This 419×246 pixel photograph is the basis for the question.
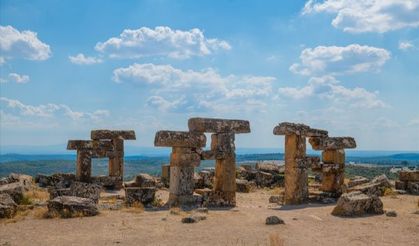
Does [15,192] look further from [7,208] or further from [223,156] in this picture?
[223,156]

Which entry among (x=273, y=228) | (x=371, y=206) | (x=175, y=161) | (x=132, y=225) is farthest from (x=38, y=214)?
(x=371, y=206)

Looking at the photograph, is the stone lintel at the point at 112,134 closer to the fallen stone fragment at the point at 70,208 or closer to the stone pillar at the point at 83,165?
the stone pillar at the point at 83,165

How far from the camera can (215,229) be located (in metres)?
13.1

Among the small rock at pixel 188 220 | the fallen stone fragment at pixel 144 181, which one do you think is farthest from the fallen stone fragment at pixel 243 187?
the small rock at pixel 188 220

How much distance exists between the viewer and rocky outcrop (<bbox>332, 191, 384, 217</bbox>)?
1537 centimetres

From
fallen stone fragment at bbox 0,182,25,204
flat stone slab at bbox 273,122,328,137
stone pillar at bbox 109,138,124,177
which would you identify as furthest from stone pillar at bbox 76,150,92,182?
flat stone slab at bbox 273,122,328,137

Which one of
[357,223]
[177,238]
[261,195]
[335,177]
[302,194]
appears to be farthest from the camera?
[261,195]

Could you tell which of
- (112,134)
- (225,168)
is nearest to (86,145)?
(112,134)

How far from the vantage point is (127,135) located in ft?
88.2

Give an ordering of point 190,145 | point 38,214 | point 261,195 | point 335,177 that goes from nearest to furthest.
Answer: point 38,214 → point 190,145 → point 335,177 → point 261,195

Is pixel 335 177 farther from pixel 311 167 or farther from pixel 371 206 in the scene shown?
pixel 371 206

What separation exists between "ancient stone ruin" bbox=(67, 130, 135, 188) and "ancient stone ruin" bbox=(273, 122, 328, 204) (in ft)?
33.7

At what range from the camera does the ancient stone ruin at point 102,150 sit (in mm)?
24922

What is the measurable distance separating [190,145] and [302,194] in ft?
16.1
